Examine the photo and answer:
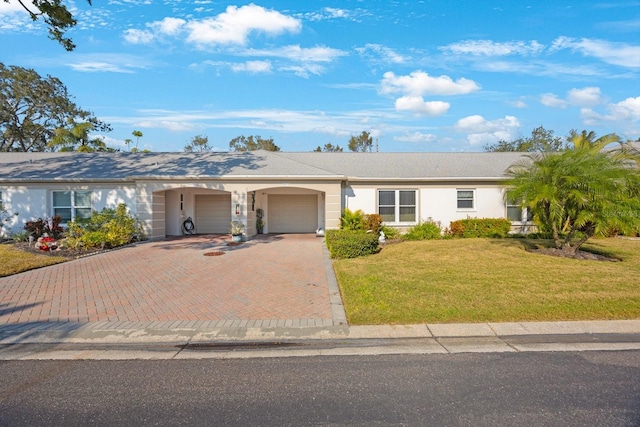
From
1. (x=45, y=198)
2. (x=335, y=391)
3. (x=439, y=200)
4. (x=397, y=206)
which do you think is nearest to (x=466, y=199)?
(x=439, y=200)

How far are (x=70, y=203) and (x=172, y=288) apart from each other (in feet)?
39.6

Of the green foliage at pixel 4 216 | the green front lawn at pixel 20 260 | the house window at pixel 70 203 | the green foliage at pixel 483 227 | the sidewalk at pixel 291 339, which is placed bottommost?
the sidewalk at pixel 291 339

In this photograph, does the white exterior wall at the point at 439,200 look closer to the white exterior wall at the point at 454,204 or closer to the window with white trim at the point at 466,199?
the white exterior wall at the point at 454,204

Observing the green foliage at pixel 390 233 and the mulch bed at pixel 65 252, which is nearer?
the mulch bed at pixel 65 252

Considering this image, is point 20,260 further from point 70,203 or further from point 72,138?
point 72,138

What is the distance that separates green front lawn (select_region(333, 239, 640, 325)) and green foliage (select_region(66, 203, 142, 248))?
28.8ft

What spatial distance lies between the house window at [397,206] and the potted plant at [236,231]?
6.61 meters

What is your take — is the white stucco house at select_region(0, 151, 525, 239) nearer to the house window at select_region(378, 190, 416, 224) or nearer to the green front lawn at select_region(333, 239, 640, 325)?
the house window at select_region(378, 190, 416, 224)

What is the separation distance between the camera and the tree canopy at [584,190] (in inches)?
381

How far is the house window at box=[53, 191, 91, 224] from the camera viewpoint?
53.9 feet

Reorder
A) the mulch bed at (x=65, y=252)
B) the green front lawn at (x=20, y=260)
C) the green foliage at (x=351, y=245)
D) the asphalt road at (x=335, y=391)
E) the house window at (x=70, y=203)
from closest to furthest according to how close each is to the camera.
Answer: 1. the asphalt road at (x=335, y=391)
2. the green front lawn at (x=20, y=260)
3. the green foliage at (x=351, y=245)
4. the mulch bed at (x=65, y=252)
5. the house window at (x=70, y=203)

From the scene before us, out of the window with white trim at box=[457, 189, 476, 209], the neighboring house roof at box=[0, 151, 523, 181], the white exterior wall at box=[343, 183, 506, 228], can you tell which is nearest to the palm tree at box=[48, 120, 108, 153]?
the neighboring house roof at box=[0, 151, 523, 181]

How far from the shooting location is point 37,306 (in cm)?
669

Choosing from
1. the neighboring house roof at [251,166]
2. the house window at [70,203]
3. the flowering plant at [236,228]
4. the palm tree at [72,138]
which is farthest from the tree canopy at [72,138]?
the flowering plant at [236,228]
